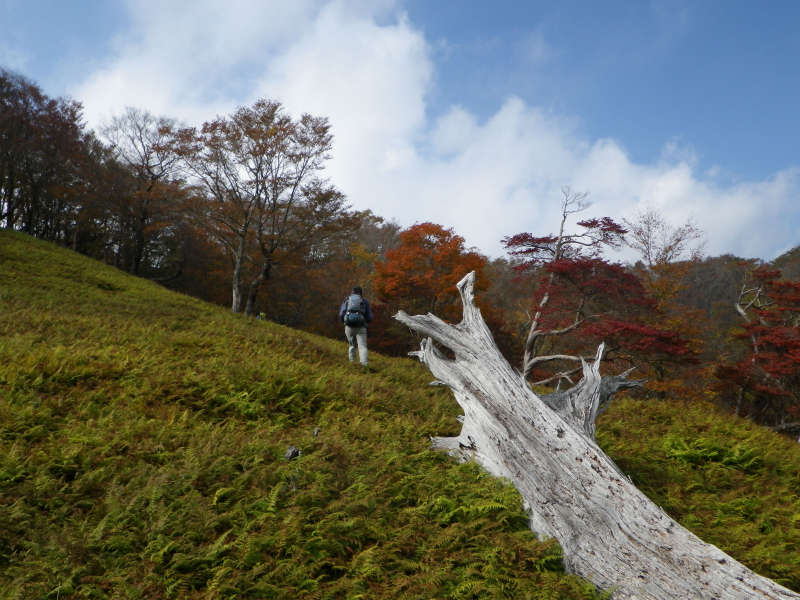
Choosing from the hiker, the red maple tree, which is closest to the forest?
the red maple tree

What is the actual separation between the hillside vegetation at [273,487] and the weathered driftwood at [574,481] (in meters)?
0.32

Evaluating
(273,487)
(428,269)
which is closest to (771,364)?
(428,269)

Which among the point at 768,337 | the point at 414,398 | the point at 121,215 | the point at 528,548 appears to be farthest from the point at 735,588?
the point at 121,215

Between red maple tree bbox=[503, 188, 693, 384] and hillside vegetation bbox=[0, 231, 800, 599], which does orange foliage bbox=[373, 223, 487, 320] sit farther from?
hillside vegetation bbox=[0, 231, 800, 599]

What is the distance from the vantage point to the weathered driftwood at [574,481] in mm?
4266

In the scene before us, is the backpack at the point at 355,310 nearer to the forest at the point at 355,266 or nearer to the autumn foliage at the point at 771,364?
the forest at the point at 355,266

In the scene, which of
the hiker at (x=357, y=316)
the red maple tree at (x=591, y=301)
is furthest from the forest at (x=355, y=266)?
the hiker at (x=357, y=316)

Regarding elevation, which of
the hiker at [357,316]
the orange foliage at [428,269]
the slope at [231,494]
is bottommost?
the slope at [231,494]

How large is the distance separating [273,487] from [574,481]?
3.83m

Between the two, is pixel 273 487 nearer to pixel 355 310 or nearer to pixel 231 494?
pixel 231 494

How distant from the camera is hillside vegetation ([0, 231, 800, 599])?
3.86 metres

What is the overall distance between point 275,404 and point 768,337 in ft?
62.5

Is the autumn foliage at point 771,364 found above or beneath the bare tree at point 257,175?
beneath

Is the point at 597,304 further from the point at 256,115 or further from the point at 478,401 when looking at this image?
the point at 256,115
